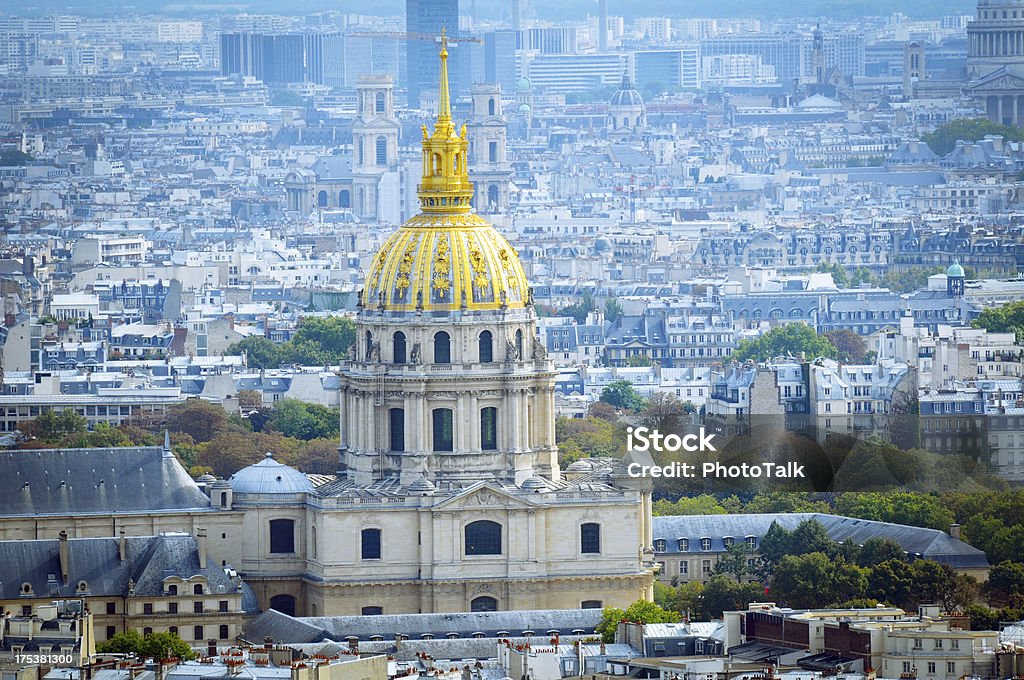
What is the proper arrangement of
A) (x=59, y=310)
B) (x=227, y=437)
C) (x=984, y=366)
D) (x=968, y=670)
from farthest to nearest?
(x=59, y=310) → (x=984, y=366) → (x=227, y=437) → (x=968, y=670)

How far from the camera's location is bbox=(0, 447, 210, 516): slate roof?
92.6m

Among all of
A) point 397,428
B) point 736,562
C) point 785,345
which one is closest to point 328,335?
point 785,345

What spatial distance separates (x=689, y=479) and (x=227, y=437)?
19.1m

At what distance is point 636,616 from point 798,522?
599 inches

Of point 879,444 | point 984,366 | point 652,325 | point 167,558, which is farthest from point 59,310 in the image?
point 167,558

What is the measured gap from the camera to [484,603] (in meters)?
92.1

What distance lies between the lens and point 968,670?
7100 cm

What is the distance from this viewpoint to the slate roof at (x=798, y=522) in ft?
309

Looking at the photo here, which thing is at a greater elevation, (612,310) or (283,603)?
(612,310)

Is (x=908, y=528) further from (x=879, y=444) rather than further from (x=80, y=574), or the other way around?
(x=80, y=574)

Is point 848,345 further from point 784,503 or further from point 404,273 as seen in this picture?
point 404,273

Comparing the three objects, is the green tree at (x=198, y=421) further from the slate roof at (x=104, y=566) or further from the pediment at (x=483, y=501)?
the slate roof at (x=104, y=566)

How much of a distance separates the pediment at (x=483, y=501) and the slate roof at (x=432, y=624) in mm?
3900

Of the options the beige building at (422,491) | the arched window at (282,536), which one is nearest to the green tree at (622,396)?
the beige building at (422,491)
